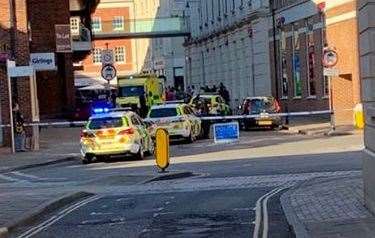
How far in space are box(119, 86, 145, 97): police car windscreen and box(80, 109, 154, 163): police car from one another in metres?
23.2

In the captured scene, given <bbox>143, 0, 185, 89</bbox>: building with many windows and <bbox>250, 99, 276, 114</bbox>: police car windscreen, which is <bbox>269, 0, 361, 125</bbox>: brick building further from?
<bbox>143, 0, 185, 89</bbox>: building with many windows

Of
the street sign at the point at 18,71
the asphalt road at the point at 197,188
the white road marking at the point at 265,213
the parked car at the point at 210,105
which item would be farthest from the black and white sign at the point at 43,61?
the white road marking at the point at 265,213

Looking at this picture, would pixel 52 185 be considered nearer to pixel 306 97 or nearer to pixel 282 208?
pixel 282 208

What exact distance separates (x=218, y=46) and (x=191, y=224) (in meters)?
57.7

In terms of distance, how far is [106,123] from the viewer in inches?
1037

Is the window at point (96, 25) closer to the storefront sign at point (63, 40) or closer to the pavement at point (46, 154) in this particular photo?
the storefront sign at point (63, 40)

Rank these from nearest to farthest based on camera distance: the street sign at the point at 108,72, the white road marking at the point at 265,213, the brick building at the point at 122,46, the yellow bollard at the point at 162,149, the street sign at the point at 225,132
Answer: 1. the white road marking at the point at 265,213
2. the yellow bollard at the point at 162,149
3. the street sign at the point at 225,132
4. the street sign at the point at 108,72
5. the brick building at the point at 122,46

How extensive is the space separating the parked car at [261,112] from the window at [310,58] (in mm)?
5031

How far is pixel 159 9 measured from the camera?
95.8 m

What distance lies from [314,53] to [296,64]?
3522 millimetres

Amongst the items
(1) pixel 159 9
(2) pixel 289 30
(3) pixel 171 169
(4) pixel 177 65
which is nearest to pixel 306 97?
(2) pixel 289 30

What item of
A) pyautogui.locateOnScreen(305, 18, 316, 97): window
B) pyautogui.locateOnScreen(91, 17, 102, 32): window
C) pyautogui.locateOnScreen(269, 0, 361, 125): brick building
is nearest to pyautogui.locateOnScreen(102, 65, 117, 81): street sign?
pyautogui.locateOnScreen(269, 0, 361, 125): brick building

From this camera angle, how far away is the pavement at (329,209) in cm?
1003

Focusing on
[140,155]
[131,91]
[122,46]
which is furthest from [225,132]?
[122,46]
